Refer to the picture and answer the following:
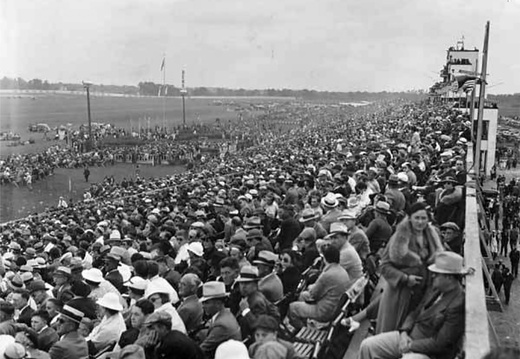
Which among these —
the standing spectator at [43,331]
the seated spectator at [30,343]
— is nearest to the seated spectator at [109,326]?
the standing spectator at [43,331]

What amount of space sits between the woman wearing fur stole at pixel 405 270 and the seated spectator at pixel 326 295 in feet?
2.83

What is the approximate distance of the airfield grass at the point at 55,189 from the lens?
31.4 meters

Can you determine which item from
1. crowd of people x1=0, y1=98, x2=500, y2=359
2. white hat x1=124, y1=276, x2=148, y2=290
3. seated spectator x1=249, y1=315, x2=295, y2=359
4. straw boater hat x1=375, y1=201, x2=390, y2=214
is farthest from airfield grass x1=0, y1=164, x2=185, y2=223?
seated spectator x1=249, y1=315, x2=295, y2=359

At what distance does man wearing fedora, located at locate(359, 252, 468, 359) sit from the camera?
4879 mm

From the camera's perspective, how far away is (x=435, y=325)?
16.3 ft

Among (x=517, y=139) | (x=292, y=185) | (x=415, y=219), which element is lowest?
(x=517, y=139)

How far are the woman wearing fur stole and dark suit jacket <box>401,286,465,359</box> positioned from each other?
0.37 metres

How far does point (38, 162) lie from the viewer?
42.6 meters

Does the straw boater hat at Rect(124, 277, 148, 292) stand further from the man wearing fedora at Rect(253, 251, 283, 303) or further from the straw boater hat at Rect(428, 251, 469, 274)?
the straw boater hat at Rect(428, 251, 469, 274)

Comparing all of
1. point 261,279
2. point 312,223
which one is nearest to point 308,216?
point 312,223

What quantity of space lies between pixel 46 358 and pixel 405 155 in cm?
1094

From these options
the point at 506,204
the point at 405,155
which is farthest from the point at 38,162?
the point at 405,155

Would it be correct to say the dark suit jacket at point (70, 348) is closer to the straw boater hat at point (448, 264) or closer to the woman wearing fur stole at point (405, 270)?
the woman wearing fur stole at point (405, 270)

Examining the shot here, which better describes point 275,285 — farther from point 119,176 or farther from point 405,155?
point 119,176
